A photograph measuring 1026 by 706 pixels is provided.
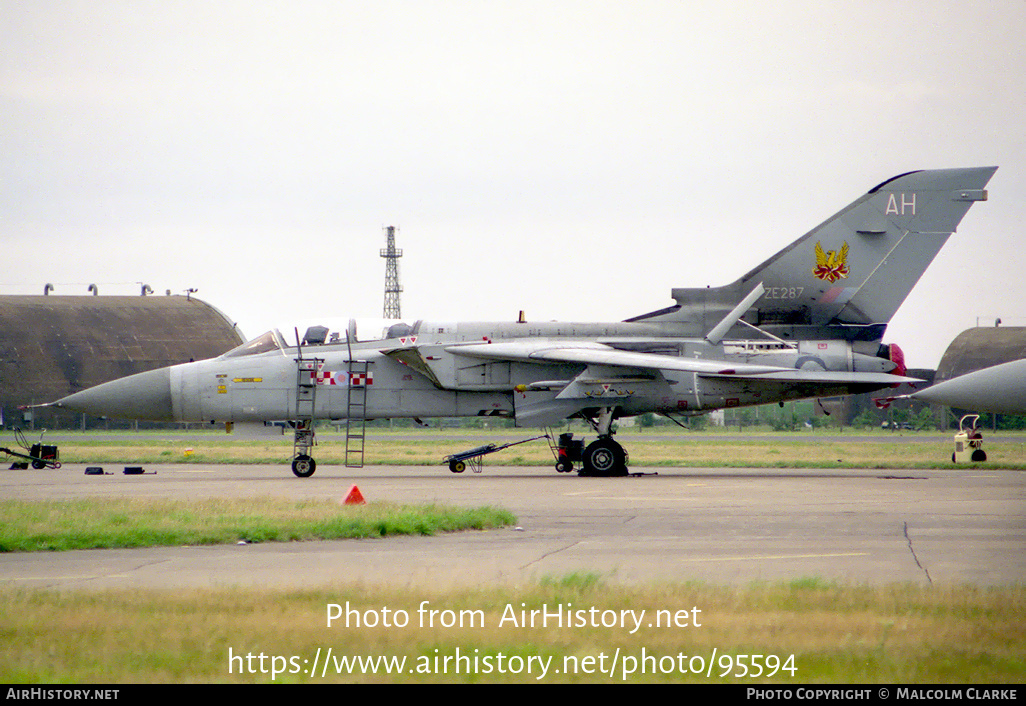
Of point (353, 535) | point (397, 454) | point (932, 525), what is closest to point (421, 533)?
point (353, 535)

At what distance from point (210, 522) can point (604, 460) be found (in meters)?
10.2

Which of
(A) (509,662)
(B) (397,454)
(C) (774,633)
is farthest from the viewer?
(B) (397,454)

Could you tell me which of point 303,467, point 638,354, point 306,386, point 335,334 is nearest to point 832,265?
point 638,354

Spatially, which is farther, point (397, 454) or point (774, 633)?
point (397, 454)

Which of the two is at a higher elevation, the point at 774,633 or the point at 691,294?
the point at 691,294

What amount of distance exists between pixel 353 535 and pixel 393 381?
10457 millimetres

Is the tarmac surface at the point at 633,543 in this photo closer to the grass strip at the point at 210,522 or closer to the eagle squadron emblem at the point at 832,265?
the grass strip at the point at 210,522

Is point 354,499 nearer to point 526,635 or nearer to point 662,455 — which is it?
point 526,635

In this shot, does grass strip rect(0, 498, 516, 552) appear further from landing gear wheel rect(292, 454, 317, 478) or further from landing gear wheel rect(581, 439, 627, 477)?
landing gear wheel rect(581, 439, 627, 477)

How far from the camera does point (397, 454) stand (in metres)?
30.5

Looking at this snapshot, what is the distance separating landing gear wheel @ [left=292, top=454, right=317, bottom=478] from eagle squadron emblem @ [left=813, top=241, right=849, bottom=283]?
10632 millimetres

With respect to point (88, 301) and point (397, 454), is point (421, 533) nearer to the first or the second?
point (397, 454)

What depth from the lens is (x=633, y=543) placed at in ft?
31.4
